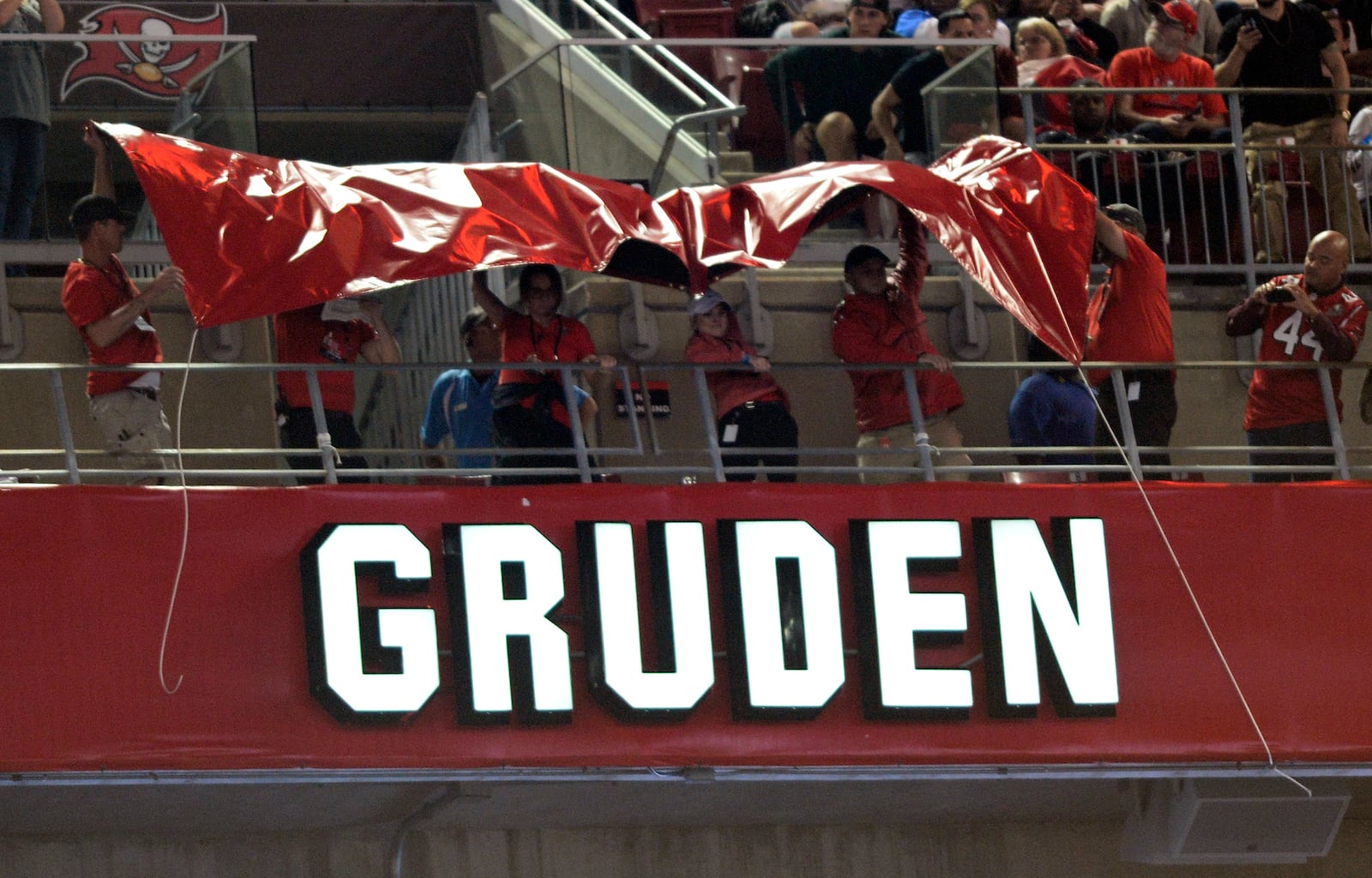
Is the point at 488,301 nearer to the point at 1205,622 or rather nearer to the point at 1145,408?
the point at 1145,408

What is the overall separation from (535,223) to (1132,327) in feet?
10.8

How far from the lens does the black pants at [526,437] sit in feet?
39.9

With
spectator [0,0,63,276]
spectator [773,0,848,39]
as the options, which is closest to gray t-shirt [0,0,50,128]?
spectator [0,0,63,276]

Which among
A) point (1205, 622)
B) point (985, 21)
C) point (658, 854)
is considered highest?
point (985, 21)

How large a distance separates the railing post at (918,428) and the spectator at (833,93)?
2637 mm

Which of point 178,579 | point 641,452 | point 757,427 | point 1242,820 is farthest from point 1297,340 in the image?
point 178,579

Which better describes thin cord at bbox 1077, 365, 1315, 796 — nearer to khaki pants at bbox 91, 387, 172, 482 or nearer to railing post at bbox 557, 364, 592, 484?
railing post at bbox 557, 364, 592, 484

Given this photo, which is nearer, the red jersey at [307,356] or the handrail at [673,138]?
the red jersey at [307,356]

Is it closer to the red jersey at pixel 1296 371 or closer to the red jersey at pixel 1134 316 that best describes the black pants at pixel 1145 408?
the red jersey at pixel 1134 316

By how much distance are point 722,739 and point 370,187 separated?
3.23 metres

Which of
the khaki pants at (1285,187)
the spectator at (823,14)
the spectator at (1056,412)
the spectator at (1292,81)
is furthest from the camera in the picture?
the spectator at (823,14)

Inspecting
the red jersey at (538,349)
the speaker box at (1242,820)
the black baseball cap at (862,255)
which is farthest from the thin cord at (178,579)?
the speaker box at (1242,820)

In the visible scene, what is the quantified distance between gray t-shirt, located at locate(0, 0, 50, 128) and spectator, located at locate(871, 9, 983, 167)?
4.93 metres

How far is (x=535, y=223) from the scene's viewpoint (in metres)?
11.5
